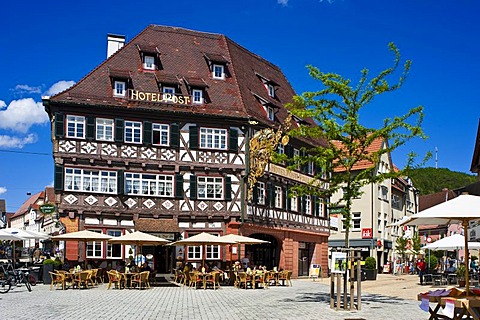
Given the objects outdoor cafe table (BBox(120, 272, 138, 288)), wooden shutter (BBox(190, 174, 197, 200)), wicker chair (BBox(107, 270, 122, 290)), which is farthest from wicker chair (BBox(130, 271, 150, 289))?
wooden shutter (BBox(190, 174, 197, 200))

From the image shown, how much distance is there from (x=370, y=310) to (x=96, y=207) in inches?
738

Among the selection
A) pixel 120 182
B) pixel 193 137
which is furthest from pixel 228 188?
pixel 120 182

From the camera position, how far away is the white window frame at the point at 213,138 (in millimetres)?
36062

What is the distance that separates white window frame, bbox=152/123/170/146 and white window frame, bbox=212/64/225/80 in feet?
17.3

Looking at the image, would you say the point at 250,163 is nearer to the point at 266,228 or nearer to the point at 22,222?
the point at 266,228

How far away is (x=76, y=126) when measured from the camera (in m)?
33.9

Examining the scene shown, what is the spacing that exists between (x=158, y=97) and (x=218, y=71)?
16.7ft

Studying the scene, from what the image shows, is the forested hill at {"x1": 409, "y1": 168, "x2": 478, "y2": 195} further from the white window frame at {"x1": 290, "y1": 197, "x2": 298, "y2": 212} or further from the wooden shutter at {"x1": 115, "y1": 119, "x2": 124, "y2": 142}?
the wooden shutter at {"x1": 115, "y1": 119, "x2": 124, "y2": 142}

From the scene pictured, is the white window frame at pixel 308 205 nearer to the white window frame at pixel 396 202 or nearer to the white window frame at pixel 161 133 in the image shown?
the white window frame at pixel 161 133

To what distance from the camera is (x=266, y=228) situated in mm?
38156

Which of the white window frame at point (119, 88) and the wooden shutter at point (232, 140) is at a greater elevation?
the white window frame at point (119, 88)

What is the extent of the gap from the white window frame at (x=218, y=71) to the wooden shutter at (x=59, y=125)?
9.52m

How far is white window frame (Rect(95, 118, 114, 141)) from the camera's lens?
34.2 m

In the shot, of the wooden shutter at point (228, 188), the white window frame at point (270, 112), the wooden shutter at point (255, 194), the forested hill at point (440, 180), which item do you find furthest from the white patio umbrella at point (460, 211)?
the forested hill at point (440, 180)
